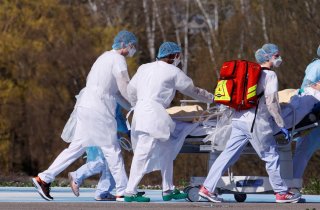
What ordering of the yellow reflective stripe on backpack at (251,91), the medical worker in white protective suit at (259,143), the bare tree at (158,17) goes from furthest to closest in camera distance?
the bare tree at (158,17), the medical worker in white protective suit at (259,143), the yellow reflective stripe on backpack at (251,91)

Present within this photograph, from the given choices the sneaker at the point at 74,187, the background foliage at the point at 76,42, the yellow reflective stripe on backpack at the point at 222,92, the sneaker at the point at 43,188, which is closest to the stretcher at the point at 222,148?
the yellow reflective stripe on backpack at the point at 222,92

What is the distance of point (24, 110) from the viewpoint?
1845 inches

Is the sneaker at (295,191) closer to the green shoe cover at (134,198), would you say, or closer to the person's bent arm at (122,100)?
the green shoe cover at (134,198)

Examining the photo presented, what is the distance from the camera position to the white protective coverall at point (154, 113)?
15500 millimetres

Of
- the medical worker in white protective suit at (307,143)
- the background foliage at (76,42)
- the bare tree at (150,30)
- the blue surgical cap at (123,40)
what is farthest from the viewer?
the bare tree at (150,30)

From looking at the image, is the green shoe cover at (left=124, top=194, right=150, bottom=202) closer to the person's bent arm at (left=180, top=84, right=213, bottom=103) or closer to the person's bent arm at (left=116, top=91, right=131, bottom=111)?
the person's bent arm at (left=116, top=91, right=131, bottom=111)

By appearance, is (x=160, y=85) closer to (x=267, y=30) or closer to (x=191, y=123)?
(x=191, y=123)

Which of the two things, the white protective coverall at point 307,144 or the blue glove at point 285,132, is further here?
the white protective coverall at point 307,144

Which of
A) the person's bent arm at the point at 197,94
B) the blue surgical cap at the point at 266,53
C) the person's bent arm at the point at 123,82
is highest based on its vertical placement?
the blue surgical cap at the point at 266,53

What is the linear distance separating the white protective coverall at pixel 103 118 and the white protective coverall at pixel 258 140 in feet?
3.82

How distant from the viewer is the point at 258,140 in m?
15.3

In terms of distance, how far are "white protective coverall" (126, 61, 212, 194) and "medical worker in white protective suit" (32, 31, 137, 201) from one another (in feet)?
0.90

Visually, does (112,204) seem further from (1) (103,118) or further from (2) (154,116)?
(1) (103,118)

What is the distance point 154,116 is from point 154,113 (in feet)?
0.12
